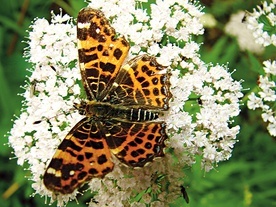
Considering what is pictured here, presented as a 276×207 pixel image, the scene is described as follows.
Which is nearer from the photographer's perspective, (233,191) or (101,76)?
(101,76)

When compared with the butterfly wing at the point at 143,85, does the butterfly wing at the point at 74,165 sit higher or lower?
lower

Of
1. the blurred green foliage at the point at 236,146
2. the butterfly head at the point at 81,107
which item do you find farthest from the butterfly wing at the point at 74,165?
the blurred green foliage at the point at 236,146

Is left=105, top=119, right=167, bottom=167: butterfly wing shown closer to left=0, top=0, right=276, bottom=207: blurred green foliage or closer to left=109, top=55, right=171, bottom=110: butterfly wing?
left=109, top=55, right=171, bottom=110: butterfly wing

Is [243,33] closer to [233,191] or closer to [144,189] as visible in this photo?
[233,191]

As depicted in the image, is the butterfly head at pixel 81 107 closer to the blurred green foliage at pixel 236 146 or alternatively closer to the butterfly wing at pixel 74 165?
the butterfly wing at pixel 74 165

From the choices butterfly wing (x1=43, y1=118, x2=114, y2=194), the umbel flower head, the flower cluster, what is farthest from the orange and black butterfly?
the flower cluster

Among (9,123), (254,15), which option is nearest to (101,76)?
(254,15)
